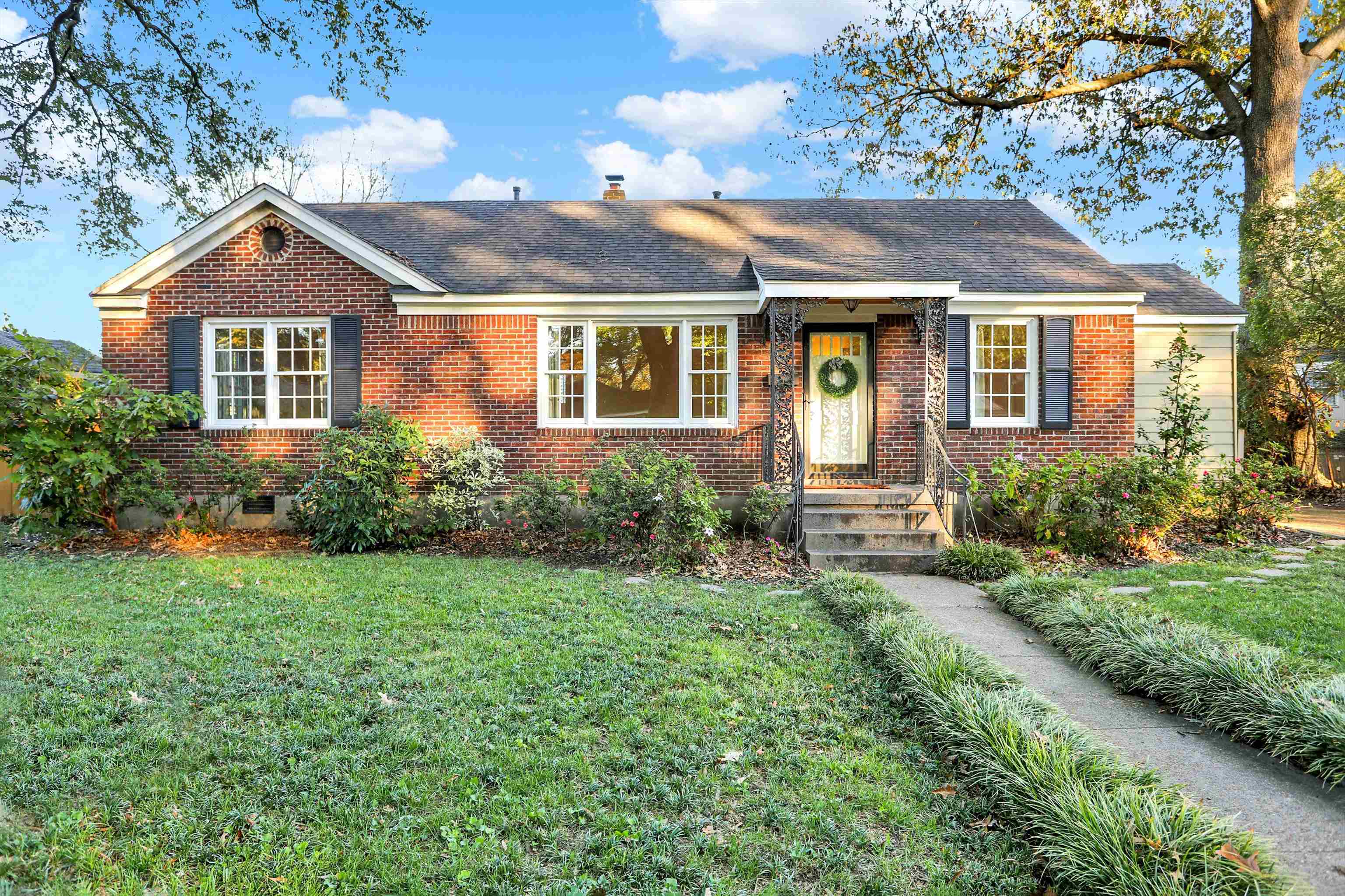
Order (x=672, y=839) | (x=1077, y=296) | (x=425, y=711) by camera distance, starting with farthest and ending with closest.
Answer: (x=1077, y=296) < (x=425, y=711) < (x=672, y=839)

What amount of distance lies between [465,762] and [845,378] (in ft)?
28.6

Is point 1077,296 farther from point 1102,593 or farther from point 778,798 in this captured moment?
point 778,798

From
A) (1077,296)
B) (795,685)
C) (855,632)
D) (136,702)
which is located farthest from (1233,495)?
(136,702)

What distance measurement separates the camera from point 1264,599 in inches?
258

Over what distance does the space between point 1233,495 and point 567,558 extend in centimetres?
893

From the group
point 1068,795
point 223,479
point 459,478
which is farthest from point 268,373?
point 1068,795

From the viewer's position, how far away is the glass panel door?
427 inches

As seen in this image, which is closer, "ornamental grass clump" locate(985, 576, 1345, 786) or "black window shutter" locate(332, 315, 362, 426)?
"ornamental grass clump" locate(985, 576, 1345, 786)

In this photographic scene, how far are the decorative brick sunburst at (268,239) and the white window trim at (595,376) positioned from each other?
3.78 m

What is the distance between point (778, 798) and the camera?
309 centimetres

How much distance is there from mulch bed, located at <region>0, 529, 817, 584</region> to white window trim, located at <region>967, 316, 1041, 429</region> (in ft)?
13.4

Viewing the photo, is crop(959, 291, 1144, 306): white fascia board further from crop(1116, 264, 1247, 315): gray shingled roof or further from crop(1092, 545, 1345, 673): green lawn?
crop(1092, 545, 1345, 673): green lawn

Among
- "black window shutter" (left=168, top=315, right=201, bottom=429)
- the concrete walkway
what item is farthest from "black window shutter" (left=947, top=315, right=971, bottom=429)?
"black window shutter" (left=168, top=315, right=201, bottom=429)

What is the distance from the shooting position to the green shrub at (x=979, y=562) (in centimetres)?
765
